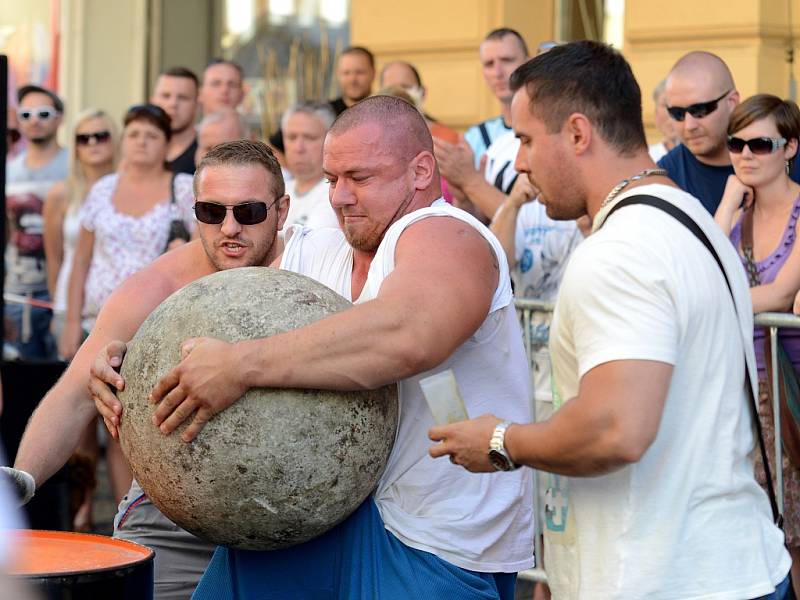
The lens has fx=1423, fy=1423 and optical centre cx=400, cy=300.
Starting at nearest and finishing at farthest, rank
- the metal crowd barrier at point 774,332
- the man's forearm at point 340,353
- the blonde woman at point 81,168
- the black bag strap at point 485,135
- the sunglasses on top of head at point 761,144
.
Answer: the man's forearm at point 340,353
the metal crowd barrier at point 774,332
the sunglasses on top of head at point 761,144
the black bag strap at point 485,135
the blonde woman at point 81,168

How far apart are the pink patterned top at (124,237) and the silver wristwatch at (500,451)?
515 centimetres

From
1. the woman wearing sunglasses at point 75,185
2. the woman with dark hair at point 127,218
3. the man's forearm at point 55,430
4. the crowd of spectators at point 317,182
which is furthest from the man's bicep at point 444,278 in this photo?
the woman wearing sunglasses at point 75,185

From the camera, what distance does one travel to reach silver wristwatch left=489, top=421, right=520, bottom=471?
3070 millimetres

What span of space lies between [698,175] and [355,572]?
336 centimetres

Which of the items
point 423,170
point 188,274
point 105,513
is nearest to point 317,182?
point 105,513

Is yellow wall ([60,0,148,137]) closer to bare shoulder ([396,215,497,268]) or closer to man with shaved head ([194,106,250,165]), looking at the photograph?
man with shaved head ([194,106,250,165])

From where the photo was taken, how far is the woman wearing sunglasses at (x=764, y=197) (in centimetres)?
576

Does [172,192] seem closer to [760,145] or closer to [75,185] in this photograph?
[75,185]

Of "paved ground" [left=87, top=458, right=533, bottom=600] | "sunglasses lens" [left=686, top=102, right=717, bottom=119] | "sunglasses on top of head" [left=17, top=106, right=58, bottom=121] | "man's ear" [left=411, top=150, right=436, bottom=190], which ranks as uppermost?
"sunglasses on top of head" [left=17, top=106, right=58, bottom=121]

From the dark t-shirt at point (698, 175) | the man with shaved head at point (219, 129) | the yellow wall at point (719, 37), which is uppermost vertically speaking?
the yellow wall at point (719, 37)

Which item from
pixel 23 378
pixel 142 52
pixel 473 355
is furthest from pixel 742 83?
pixel 142 52

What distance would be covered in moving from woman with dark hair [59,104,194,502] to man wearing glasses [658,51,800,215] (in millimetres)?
2902

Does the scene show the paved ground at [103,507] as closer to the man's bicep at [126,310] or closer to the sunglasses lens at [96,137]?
the sunglasses lens at [96,137]

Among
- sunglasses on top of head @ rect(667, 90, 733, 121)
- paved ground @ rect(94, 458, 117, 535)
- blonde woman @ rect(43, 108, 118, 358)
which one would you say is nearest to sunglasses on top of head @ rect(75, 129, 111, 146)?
blonde woman @ rect(43, 108, 118, 358)
